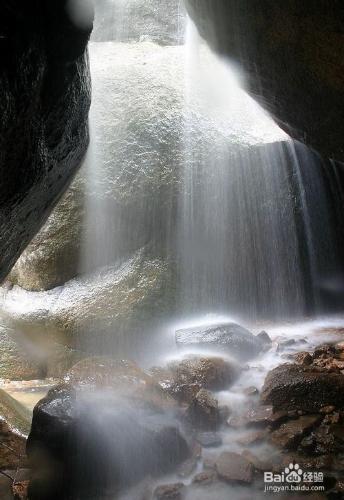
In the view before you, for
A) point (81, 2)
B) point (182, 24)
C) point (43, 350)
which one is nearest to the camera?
point (81, 2)

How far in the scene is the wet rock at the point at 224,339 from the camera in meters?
6.73

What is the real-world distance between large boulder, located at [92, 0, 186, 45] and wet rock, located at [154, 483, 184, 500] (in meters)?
15.0

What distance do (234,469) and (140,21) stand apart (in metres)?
16.5

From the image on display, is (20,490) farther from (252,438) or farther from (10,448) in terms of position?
(252,438)

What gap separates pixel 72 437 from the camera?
3549 millimetres

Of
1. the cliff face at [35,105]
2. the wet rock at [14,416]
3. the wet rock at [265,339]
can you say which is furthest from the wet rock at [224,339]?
the cliff face at [35,105]

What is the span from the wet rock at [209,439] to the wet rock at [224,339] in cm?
238

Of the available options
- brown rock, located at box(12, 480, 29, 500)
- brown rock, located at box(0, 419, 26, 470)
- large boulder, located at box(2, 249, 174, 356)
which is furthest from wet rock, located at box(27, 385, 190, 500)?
large boulder, located at box(2, 249, 174, 356)

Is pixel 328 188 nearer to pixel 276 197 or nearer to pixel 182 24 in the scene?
pixel 276 197

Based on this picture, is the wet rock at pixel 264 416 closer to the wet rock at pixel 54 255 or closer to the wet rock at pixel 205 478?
the wet rock at pixel 205 478

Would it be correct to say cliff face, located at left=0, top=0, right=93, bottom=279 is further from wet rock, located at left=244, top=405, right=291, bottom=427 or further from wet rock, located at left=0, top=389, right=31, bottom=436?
wet rock, located at left=244, top=405, right=291, bottom=427

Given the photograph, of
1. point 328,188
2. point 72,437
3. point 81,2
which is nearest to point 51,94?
point 81,2

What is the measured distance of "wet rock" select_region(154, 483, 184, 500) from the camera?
3.35 m

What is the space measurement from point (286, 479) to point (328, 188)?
25.9ft
